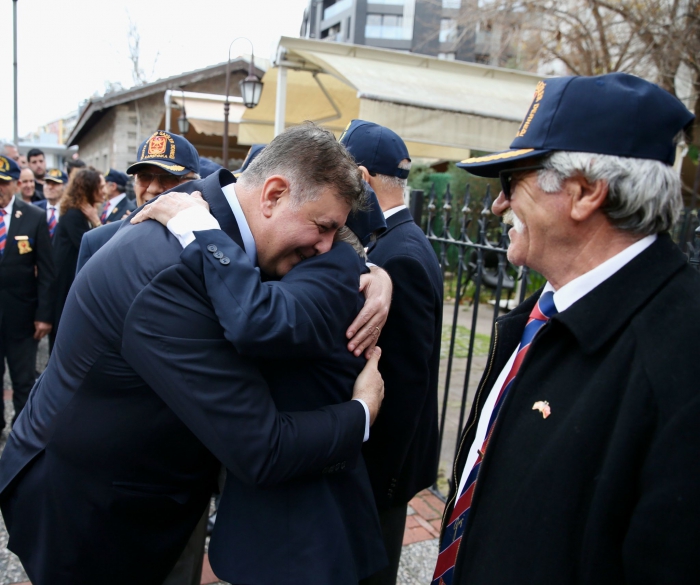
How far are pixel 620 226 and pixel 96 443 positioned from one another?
1.37 m

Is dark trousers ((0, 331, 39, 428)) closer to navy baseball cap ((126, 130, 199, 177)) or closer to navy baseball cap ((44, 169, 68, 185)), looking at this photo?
A: navy baseball cap ((126, 130, 199, 177))

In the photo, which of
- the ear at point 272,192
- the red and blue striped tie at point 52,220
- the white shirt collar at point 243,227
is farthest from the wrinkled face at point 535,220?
the red and blue striped tie at point 52,220

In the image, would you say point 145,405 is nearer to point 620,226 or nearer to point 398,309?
point 398,309

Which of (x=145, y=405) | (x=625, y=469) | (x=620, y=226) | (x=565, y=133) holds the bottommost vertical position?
(x=145, y=405)

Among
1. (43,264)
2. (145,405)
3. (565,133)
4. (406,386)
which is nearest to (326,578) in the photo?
(145,405)

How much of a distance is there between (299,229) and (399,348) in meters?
0.71

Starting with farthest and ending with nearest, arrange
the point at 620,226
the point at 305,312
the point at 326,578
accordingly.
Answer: the point at 326,578 → the point at 305,312 → the point at 620,226

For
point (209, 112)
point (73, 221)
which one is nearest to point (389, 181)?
point (73, 221)

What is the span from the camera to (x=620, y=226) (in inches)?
47.6

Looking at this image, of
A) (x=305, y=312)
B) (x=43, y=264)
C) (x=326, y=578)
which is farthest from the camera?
(x=43, y=264)

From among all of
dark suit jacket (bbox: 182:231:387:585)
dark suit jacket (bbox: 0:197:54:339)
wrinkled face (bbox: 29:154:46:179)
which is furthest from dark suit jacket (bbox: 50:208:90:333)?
wrinkled face (bbox: 29:154:46:179)

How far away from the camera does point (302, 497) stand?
148 centimetres

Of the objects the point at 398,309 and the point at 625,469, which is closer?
the point at 625,469

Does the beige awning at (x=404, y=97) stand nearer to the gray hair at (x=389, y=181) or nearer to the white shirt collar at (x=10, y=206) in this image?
the white shirt collar at (x=10, y=206)
